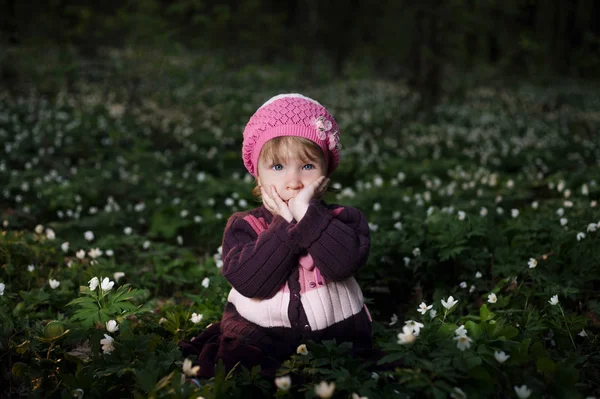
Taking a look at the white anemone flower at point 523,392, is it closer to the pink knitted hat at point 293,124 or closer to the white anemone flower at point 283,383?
the white anemone flower at point 283,383

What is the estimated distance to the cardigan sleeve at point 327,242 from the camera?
257 cm

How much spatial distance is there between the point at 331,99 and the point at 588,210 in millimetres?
13213

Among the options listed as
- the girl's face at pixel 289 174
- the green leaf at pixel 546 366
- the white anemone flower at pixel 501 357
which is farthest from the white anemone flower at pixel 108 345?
the green leaf at pixel 546 366

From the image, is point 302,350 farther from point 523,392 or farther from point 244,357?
point 523,392

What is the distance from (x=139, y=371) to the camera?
2.27 metres

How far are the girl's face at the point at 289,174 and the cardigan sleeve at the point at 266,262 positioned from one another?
0.17 meters

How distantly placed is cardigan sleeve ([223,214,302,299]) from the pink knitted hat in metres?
0.48

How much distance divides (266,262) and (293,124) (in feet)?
2.53

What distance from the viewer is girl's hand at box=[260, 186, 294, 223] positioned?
2.67m

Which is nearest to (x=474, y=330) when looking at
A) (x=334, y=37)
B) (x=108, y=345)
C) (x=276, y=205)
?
(x=276, y=205)

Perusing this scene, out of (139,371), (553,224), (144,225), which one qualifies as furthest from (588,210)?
(144,225)

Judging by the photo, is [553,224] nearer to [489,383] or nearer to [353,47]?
[489,383]

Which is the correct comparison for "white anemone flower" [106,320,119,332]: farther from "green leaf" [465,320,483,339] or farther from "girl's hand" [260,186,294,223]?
"green leaf" [465,320,483,339]

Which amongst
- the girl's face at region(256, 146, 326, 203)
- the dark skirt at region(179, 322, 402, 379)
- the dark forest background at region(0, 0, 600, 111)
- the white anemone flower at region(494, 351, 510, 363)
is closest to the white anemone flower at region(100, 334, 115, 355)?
the dark skirt at region(179, 322, 402, 379)
